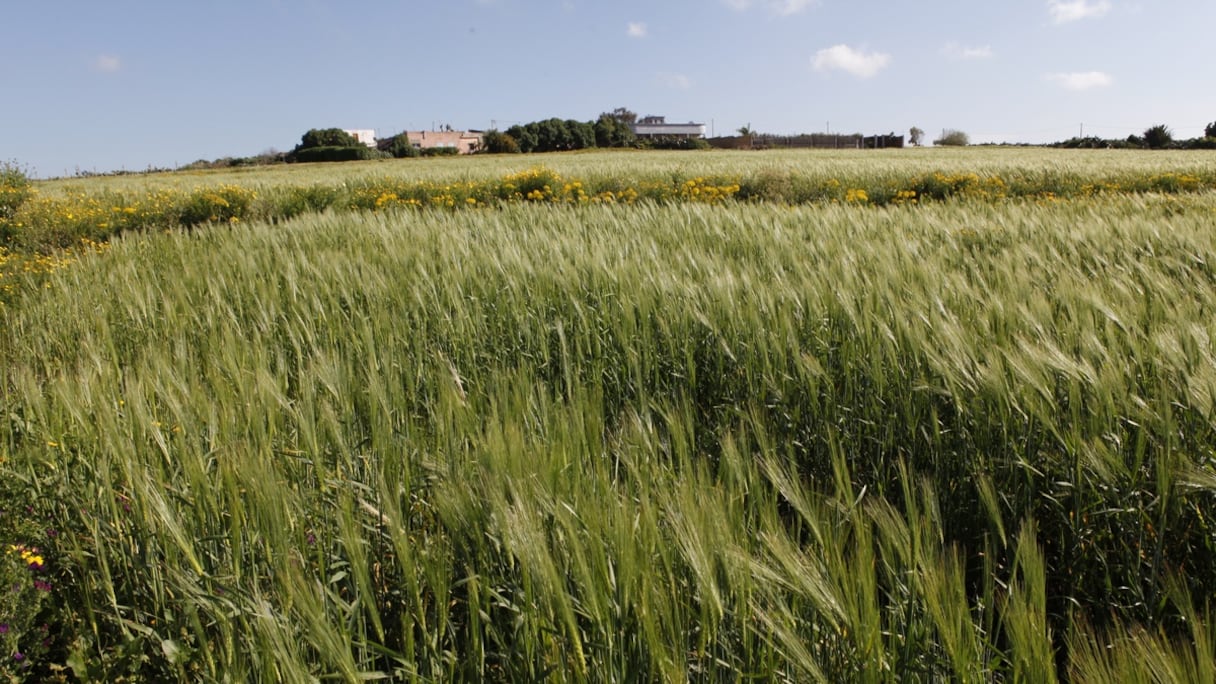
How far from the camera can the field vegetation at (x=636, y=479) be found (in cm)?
92

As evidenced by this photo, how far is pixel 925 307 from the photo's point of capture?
6.89ft

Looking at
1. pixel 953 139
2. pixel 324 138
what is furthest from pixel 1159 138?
pixel 324 138

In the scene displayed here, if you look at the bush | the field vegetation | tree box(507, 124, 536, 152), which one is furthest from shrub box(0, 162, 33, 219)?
tree box(507, 124, 536, 152)

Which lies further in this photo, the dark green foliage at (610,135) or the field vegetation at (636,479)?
the dark green foliage at (610,135)

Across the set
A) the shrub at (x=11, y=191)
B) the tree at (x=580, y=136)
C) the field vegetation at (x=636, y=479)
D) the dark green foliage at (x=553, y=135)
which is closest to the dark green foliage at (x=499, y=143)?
the dark green foliage at (x=553, y=135)

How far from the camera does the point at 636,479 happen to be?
1214 mm

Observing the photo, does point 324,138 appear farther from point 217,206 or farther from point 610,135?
point 217,206

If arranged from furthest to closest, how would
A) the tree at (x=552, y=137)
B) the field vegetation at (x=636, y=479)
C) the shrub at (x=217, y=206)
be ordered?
the tree at (x=552, y=137) → the shrub at (x=217, y=206) → the field vegetation at (x=636, y=479)

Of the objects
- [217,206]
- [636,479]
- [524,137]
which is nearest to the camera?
[636,479]

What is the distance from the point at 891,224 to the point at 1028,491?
10.2 ft

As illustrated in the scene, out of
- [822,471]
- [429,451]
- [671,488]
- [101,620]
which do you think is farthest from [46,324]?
[822,471]

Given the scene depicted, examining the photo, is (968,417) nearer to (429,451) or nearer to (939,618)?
(939,618)

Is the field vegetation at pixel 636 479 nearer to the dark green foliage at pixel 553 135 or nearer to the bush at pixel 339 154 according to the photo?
the bush at pixel 339 154

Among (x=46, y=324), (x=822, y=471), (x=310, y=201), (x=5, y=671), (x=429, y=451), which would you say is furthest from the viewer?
(x=310, y=201)
